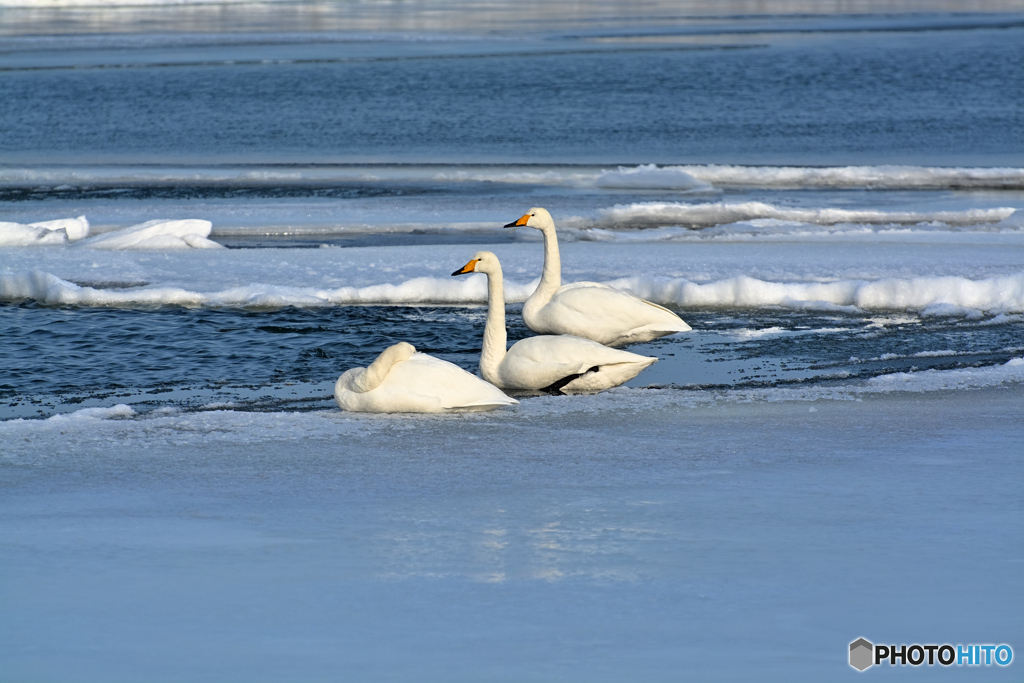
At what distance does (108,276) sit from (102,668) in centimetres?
626

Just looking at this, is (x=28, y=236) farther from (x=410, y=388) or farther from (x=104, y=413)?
(x=410, y=388)

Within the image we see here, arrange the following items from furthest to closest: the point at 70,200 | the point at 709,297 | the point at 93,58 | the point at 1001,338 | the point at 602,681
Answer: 1. the point at 93,58
2. the point at 70,200
3. the point at 709,297
4. the point at 1001,338
5. the point at 602,681

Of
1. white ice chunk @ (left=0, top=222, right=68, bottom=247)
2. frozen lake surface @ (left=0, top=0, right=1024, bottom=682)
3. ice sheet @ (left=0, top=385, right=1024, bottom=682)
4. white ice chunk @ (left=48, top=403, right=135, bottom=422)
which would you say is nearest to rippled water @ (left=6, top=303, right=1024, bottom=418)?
frozen lake surface @ (left=0, top=0, right=1024, bottom=682)

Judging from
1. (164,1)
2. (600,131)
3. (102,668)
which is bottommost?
(102,668)

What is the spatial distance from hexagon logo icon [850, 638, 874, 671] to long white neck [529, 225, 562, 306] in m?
4.26

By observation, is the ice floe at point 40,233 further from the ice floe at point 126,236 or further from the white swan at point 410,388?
the white swan at point 410,388

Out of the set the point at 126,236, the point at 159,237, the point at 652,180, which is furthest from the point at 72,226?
the point at 652,180

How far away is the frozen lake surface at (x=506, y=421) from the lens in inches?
121

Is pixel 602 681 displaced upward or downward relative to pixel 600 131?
downward

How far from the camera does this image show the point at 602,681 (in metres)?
2.78

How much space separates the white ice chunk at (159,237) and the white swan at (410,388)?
5.14 metres

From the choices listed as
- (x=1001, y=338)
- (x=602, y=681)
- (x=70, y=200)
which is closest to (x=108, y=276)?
(x=70, y=200)

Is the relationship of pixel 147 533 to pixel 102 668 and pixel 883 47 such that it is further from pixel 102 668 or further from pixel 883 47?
pixel 883 47

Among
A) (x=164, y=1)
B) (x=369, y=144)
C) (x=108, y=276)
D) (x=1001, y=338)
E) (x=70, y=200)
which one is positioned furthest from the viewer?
(x=164, y=1)
